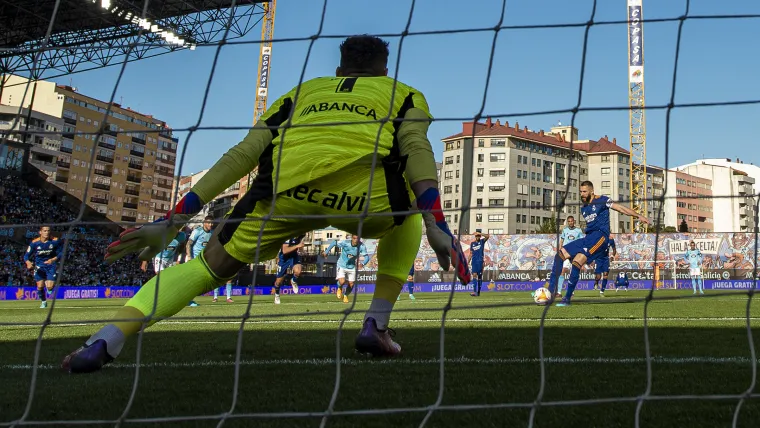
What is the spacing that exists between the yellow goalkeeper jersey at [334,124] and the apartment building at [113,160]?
218 ft

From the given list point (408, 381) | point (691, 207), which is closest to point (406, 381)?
point (408, 381)

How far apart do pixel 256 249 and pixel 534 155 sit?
257ft

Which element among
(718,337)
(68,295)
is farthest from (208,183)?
(68,295)

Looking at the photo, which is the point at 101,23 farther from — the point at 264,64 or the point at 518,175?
the point at 518,175

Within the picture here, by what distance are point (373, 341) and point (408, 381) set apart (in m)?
0.70

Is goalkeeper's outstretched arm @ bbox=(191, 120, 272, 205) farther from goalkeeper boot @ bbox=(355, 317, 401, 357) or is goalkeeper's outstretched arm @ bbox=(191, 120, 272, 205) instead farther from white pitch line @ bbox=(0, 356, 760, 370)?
goalkeeper boot @ bbox=(355, 317, 401, 357)

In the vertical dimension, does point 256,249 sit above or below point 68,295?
above

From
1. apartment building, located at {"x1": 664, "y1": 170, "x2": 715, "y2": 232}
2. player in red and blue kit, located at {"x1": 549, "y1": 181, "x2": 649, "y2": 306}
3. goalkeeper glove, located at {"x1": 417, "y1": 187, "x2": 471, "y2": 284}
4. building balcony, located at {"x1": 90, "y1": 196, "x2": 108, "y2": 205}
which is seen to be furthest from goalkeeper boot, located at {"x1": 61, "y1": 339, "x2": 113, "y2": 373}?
apartment building, located at {"x1": 664, "y1": 170, "x2": 715, "y2": 232}

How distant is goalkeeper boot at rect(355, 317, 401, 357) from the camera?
330 cm

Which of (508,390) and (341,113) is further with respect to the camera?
(341,113)

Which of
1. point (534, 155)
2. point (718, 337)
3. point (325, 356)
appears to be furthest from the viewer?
point (534, 155)

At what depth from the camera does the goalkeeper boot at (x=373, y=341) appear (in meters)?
3.30

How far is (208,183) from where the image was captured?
9.15 feet

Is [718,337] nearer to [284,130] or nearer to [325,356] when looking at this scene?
[325,356]
